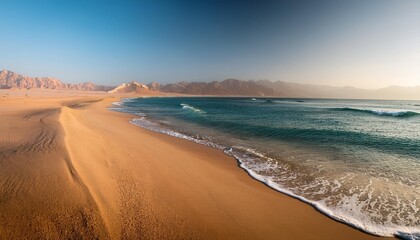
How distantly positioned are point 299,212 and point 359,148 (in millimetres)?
9080

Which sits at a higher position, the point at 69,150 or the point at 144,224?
the point at 69,150

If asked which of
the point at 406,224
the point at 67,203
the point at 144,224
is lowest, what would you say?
the point at 406,224

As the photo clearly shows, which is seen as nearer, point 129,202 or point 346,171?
point 129,202

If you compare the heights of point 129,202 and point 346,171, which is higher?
point 129,202

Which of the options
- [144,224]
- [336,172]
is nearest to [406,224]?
[336,172]

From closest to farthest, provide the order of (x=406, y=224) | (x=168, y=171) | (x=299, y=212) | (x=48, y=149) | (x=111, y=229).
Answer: (x=111, y=229) → (x=406, y=224) → (x=299, y=212) → (x=48, y=149) → (x=168, y=171)

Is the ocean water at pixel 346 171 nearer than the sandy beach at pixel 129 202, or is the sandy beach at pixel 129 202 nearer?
the sandy beach at pixel 129 202

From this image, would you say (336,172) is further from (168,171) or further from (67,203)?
(67,203)

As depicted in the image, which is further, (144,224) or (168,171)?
(168,171)

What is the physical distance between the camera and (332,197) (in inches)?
242

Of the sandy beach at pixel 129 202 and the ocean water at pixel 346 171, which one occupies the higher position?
the sandy beach at pixel 129 202

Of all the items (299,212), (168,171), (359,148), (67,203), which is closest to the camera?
(67,203)

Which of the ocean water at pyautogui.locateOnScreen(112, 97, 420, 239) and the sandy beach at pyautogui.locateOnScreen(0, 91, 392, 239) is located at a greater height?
the sandy beach at pyautogui.locateOnScreen(0, 91, 392, 239)

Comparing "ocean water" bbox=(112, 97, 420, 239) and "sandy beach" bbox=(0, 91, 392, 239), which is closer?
"sandy beach" bbox=(0, 91, 392, 239)
